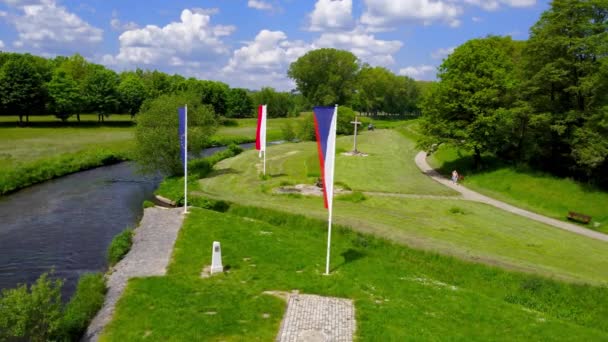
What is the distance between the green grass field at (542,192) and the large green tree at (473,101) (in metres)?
3.44

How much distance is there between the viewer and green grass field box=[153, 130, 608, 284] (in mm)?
23719

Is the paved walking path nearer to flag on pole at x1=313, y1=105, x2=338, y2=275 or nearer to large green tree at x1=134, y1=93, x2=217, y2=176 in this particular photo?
flag on pole at x1=313, y1=105, x2=338, y2=275

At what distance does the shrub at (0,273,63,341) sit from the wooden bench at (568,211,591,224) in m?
33.4

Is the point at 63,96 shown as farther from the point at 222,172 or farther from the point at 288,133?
the point at 222,172

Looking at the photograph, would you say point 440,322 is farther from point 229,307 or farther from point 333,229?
point 333,229

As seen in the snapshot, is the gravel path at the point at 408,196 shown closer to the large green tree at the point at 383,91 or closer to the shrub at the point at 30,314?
the shrub at the point at 30,314

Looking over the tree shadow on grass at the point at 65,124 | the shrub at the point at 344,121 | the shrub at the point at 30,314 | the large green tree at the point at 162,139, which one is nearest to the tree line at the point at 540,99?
the large green tree at the point at 162,139

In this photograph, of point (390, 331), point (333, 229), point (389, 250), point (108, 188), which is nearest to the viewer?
point (390, 331)

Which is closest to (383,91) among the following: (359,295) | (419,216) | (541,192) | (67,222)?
(541,192)

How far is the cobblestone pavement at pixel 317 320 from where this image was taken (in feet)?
46.0

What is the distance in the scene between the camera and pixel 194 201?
33.2 m

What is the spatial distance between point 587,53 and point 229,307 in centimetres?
3829

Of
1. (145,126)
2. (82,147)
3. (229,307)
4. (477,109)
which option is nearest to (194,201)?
(145,126)

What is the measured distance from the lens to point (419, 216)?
31.8 metres
